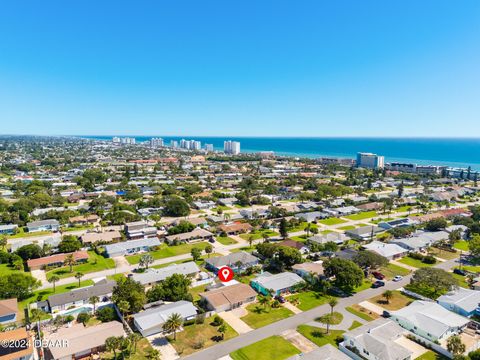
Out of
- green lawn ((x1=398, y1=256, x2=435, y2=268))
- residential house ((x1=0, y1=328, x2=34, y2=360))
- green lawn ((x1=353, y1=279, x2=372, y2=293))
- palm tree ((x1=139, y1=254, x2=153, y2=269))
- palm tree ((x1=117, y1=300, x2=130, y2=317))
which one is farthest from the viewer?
green lawn ((x1=398, y1=256, x2=435, y2=268))

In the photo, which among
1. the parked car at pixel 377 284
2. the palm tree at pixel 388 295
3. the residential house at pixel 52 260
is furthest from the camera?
the residential house at pixel 52 260

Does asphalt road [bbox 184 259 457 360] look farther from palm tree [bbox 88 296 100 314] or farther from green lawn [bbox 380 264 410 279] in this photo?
palm tree [bbox 88 296 100 314]

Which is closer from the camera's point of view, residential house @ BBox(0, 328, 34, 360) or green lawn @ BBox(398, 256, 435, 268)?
residential house @ BBox(0, 328, 34, 360)

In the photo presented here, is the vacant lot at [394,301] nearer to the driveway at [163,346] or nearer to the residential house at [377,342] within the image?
the residential house at [377,342]

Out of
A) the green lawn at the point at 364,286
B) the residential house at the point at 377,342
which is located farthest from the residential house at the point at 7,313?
the green lawn at the point at 364,286

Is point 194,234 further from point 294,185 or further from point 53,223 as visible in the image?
point 294,185

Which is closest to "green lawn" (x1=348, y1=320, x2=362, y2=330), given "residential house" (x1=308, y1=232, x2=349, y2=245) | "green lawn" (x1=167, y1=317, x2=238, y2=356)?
"green lawn" (x1=167, y1=317, x2=238, y2=356)

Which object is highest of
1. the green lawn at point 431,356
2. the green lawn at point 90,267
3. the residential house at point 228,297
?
the residential house at point 228,297
